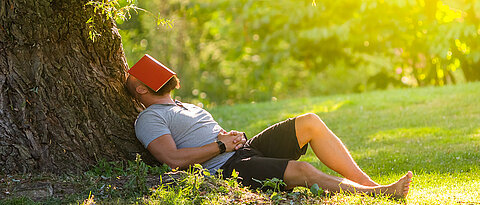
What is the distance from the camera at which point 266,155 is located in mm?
4484

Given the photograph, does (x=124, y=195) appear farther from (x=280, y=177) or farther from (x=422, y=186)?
(x=422, y=186)

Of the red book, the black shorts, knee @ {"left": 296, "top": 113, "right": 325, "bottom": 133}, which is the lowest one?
the black shorts

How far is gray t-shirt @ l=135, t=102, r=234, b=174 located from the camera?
169 inches

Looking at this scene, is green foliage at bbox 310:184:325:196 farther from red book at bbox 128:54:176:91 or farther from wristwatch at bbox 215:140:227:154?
red book at bbox 128:54:176:91

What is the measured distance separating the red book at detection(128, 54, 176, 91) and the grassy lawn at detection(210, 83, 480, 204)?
1552 mm

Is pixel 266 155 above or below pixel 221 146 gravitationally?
below

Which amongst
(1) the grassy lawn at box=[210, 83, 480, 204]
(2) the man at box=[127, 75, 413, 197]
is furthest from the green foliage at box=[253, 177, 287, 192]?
(1) the grassy lawn at box=[210, 83, 480, 204]

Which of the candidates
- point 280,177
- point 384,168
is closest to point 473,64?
point 384,168

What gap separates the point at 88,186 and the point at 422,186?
248 centimetres

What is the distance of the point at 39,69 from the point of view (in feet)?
13.8

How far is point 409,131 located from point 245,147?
11.8 feet

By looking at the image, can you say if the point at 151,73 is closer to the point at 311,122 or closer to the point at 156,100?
the point at 156,100

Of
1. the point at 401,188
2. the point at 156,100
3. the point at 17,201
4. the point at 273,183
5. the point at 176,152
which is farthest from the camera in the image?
the point at 156,100

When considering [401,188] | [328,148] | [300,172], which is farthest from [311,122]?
[401,188]
